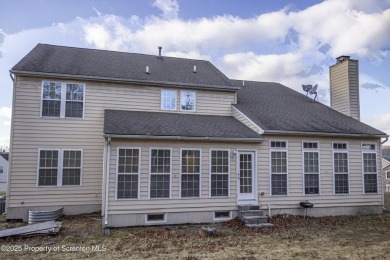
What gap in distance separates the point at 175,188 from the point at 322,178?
6.21 m

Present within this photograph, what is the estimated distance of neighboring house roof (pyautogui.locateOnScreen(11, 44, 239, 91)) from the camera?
36.9 feet

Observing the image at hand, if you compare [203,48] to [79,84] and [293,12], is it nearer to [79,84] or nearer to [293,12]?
[293,12]

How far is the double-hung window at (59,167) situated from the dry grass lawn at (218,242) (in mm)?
1570

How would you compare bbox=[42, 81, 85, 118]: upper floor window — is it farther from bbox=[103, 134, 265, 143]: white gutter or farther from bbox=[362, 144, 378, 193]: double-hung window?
Answer: bbox=[362, 144, 378, 193]: double-hung window

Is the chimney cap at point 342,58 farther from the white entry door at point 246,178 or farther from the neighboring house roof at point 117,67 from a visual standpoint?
the white entry door at point 246,178

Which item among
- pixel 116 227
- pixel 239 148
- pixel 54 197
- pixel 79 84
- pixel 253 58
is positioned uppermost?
pixel 253 58

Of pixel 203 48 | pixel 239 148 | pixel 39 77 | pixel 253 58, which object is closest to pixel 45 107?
pixel 39 77

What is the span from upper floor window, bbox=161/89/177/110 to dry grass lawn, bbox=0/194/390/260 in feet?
17.1

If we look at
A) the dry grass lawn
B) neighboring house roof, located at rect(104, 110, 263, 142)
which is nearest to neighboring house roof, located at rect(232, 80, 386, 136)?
neighboring house roof, located at rect(104, 110, 263, 142)

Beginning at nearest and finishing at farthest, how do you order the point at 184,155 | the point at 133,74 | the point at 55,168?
the point at 184,155, the point at 55,168, the point at 133,74

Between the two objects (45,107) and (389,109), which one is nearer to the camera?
(45,107)

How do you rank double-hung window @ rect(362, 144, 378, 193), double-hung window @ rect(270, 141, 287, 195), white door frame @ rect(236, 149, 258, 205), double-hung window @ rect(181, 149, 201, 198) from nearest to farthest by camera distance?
1. double-hung window @ rect(181, 149, 201, 198)
2. white door frame @ rect(236, 149, 258, 205)
3. double-hung window @ rect(270, 141, 287, 195)
4. double-hung window @ rect(362, 144, 378, 193)

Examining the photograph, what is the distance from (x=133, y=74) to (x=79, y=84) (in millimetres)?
2280

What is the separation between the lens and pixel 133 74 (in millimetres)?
12281
